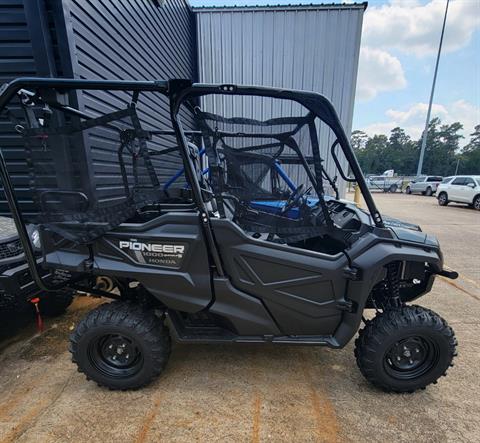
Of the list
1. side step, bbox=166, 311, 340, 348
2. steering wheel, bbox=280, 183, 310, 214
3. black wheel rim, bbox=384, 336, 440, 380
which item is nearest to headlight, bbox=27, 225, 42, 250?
side step, bbox=166, 311, 340, 348

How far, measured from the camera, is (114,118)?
71.8 inches

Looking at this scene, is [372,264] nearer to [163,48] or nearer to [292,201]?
[292,201]

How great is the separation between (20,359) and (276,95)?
306 cm

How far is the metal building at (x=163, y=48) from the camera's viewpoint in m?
3.00

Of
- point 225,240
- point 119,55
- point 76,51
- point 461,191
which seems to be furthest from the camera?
point 461,191

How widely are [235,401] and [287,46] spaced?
331 inches

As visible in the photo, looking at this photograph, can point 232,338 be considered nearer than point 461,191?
Yes

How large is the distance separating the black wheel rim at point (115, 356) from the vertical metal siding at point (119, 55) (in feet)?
3.54

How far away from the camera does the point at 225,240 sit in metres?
1.97

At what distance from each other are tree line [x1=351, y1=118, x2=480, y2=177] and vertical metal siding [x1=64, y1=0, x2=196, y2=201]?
49.6 meters

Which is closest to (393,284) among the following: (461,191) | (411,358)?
(411,358)

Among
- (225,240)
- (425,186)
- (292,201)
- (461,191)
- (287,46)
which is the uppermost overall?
Result: (287,46)

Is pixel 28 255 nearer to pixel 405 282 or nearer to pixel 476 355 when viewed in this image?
pixel 405 282

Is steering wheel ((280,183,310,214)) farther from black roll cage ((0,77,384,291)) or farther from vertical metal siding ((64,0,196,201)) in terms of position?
vertical metal siding ((64,0,196,201))
